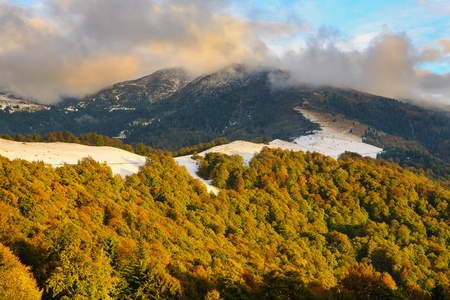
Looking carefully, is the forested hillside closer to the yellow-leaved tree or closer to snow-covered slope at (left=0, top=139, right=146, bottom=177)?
the yellow-leaved tree

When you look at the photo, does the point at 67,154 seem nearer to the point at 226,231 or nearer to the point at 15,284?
the point at 226,231

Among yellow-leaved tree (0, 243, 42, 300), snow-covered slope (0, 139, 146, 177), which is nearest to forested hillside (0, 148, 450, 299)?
yellow-leaved tree (0, 243, 42, 300)

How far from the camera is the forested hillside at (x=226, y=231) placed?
1305 inches

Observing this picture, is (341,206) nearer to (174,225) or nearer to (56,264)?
(174,225)

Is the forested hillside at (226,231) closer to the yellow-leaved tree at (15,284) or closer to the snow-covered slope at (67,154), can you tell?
the yellow-leaved tree at (15,284)

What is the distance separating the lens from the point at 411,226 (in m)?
102

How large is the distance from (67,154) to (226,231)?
43.7 meters

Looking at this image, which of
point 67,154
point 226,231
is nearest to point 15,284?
point 226,231

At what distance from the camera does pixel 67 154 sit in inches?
3435

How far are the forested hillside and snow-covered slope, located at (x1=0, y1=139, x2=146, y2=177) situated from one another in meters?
5.13

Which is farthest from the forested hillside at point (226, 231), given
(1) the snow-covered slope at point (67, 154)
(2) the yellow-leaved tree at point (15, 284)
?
(1) the snow-covered slope at point (67, 154)

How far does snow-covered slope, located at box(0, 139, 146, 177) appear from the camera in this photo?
77.1m

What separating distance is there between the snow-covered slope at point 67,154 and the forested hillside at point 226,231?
513 cm

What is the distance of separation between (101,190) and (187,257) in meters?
27.5
